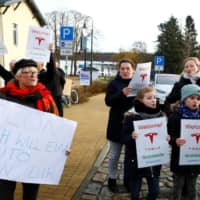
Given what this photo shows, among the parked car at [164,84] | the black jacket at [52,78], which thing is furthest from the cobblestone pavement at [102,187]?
the parked car at [164,84]

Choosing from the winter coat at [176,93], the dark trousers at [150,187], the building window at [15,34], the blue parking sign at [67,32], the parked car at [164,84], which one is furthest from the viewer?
the building window at [15,34]

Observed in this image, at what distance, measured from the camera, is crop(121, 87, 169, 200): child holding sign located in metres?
3.88

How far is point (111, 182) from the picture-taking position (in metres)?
5.07

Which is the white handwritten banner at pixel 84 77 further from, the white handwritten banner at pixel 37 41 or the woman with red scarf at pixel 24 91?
the woman with red scarf at pixel 24 91

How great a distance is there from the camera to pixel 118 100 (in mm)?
4605

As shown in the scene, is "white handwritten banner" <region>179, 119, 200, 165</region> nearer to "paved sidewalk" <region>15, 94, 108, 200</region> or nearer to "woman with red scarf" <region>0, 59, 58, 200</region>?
"woman with red scarf" <region>0, 59, 58, 200</region>

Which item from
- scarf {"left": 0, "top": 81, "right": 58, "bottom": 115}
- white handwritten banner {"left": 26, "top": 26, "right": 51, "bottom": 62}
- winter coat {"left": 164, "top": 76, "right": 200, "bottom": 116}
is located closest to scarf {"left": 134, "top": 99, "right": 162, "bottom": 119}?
winter coat {"left": 164, "top": 76, "right": 200, "bottom": 116}

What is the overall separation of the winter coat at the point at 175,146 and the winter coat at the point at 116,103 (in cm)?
76

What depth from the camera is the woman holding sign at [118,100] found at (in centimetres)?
461

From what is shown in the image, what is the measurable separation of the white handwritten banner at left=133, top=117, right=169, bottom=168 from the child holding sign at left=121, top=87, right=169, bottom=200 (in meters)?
0.08

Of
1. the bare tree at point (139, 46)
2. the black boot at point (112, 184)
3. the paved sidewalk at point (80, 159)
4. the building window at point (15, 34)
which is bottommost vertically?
the paved sidewalk at point (80, 159)

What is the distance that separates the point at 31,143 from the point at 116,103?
1.63 metres

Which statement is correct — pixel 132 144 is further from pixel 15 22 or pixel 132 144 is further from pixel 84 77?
pixel 15 22

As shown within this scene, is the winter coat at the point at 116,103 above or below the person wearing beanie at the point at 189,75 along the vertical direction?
below
